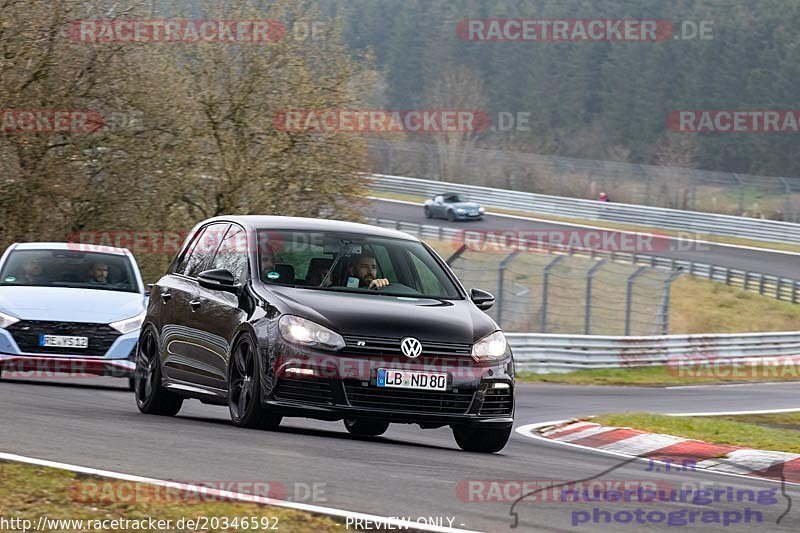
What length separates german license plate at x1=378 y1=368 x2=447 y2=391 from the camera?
943 centimetres

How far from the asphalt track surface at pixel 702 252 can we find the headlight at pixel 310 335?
A: 33.8 m

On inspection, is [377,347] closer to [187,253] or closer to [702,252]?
[187,253]

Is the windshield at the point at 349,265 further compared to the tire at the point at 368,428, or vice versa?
the tire at the point at 368,428

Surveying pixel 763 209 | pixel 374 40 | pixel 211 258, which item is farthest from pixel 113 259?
pixel 374 40

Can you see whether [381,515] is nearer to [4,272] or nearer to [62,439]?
[62,439]

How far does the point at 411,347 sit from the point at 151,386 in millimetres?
3032

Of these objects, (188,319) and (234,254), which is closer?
(234,254)

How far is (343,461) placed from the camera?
827 cm

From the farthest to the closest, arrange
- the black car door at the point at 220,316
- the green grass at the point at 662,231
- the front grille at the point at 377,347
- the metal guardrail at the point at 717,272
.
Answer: the green grass at the point at 662,231 < the metal guardrail at the point at 717,272 < the black car door at the point at 220,316 < the front grille at the point at 377,347

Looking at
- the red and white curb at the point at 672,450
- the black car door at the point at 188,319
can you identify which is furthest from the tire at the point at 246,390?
the red and white curb at the point at 672,450

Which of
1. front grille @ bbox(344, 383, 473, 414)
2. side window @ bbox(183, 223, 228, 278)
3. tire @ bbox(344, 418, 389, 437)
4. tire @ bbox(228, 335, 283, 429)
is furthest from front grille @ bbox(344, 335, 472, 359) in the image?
side window @ bbox(183, 223, 228, 278)

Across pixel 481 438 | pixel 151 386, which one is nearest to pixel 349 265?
pixel 481 438

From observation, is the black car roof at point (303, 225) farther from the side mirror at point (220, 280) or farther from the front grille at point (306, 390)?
the front grille at point (306, 390)

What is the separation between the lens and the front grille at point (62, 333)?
1466 cm
